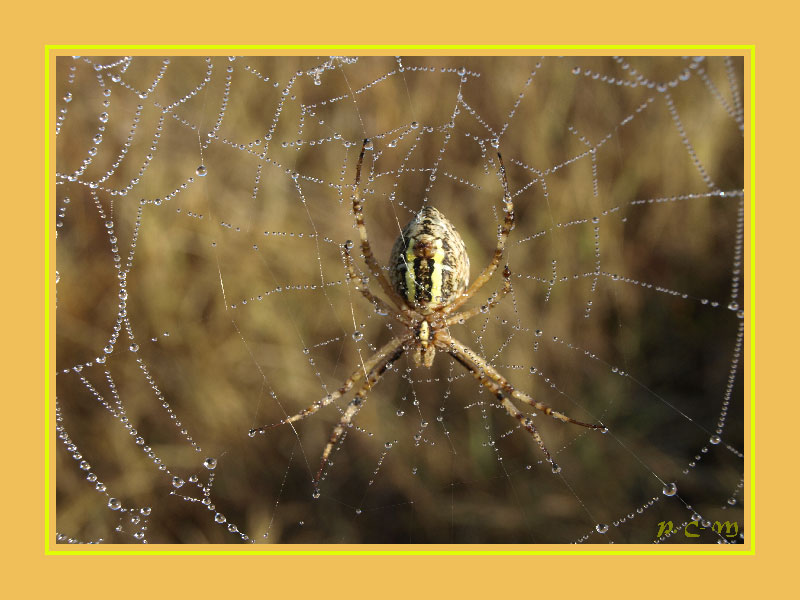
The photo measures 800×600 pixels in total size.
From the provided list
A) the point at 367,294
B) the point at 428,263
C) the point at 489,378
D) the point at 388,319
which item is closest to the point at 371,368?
the point at 367,294

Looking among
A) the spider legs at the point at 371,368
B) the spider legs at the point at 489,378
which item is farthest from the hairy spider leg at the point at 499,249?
the spider legs at the point at 371,368

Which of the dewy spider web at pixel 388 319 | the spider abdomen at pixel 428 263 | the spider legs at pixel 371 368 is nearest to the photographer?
the spider abdomen at pixel 428 263

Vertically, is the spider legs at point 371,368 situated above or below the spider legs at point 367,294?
below

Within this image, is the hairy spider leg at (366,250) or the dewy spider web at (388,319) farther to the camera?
the dewy spider web at (388,319)

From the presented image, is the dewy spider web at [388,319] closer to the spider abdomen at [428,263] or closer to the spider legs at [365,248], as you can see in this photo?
the spider legs at [365,248]

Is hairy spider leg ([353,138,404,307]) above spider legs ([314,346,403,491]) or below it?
above

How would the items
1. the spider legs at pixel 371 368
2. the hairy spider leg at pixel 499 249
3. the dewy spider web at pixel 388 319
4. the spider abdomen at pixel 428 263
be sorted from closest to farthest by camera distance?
1. the spider abdomen at pixel 428 263
2. the hairy spider leg at pixel 499 249
3. the spider legs at pixel 371 368
4. the dewy spider web at pixel 388 319

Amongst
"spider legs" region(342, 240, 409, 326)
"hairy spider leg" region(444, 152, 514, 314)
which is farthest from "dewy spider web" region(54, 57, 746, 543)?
"hairy spider leg" region(444, 152, 514, 314)

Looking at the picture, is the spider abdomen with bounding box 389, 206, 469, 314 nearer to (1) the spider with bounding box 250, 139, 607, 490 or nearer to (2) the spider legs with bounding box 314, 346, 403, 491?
(1) the spider with bounding box 250, 139, 607, 490
